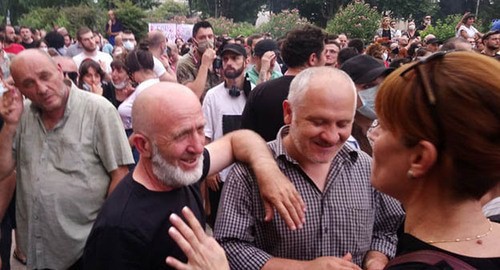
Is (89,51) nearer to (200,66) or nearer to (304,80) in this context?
(200,66)

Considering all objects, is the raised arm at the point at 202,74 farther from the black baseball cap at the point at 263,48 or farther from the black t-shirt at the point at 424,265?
the black t-shirt at the point at 424,265

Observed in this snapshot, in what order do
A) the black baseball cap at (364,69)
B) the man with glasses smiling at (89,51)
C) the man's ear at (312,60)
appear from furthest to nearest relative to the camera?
the man with glasses smiling at (89,51) < the man's ear at (312,60) < the black baseball cap at (364,69)

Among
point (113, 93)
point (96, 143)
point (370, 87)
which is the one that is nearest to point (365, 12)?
point (113, 93)

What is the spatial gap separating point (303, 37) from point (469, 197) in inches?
131

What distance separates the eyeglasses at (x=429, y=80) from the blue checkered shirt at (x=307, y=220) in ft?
3.42

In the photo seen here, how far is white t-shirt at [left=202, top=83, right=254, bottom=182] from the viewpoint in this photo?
4848mm

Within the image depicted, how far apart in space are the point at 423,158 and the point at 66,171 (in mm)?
2409

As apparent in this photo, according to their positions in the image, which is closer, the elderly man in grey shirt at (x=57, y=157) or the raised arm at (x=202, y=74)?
the elderly man in grey shirt at (x=57, y=157)

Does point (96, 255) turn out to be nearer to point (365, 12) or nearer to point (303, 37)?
point (303, 37)

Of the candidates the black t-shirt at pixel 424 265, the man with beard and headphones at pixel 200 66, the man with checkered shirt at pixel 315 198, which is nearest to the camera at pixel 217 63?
the man with beard and headphones at pixel 200 66

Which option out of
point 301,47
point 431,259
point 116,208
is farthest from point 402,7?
point 431,259

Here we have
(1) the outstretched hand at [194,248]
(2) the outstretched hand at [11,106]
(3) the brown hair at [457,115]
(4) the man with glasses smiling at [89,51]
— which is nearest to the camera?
(3) the brown hair at [457,115]

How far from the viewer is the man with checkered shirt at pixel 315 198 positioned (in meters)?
2.28

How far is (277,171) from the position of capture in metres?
2.27
